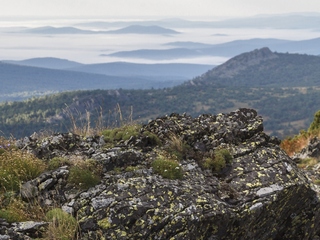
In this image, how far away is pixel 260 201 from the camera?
30.3ft

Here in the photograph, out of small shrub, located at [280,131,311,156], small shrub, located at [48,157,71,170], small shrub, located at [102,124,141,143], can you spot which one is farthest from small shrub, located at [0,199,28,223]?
small shrub, located at [280,131,311,156]

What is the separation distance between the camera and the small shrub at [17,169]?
9133mm


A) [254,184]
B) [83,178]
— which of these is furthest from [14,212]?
[254,184]

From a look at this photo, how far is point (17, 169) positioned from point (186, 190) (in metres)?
3.96

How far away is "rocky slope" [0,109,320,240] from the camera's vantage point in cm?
809

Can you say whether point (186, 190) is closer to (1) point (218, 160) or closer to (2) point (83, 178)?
(1) point (218, 160)

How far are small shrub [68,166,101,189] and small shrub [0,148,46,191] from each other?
0.95 metres

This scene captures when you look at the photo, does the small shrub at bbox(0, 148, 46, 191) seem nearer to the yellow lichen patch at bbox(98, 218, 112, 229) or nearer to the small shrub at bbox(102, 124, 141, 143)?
the yellow lichen patch at bbox(98, 218, 112, 229)

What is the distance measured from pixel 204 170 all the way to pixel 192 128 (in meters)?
1.84

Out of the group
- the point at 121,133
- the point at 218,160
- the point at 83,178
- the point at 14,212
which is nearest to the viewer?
the point at 14,212

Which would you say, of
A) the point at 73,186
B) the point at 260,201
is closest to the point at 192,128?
the point at 260,201

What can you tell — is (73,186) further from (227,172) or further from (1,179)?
(227,172)

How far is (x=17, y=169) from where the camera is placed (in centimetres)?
936

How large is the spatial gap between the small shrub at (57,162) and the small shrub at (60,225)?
170cm
